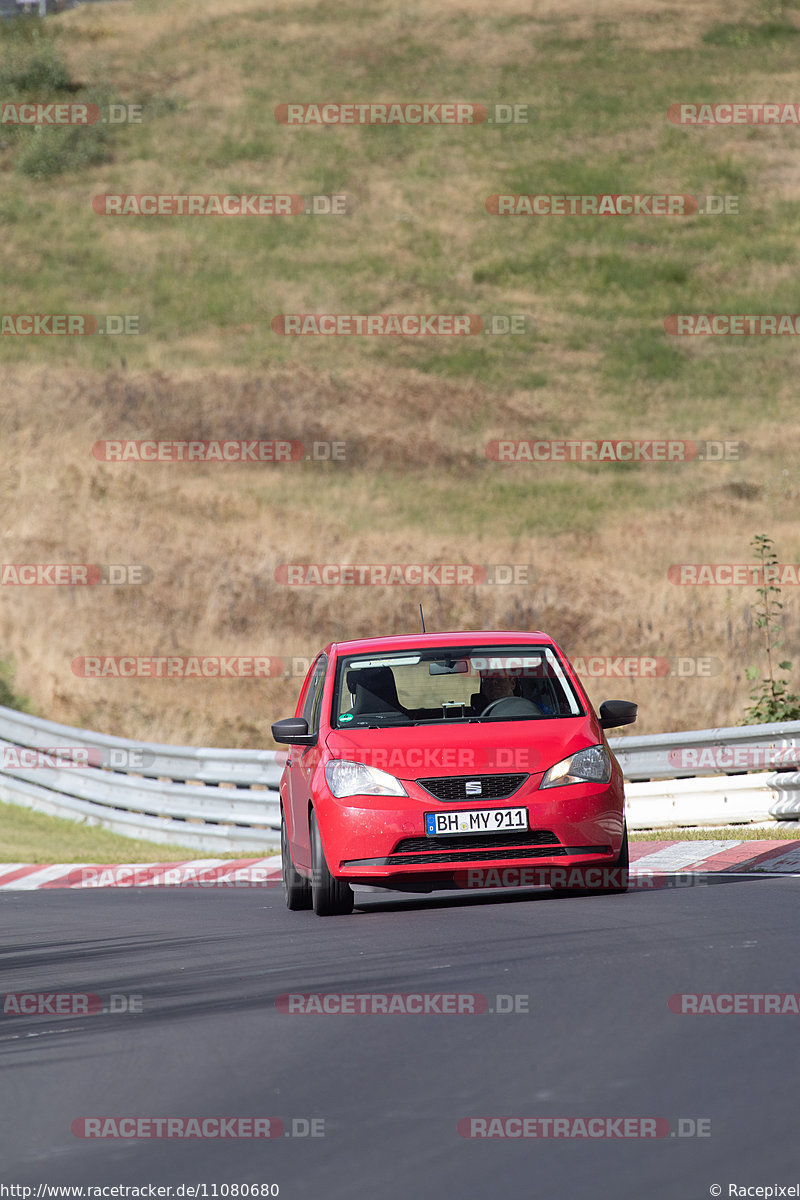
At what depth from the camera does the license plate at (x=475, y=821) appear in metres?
10.4

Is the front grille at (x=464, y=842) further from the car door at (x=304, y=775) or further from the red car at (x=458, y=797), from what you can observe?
the car door at (x=304, y=775)

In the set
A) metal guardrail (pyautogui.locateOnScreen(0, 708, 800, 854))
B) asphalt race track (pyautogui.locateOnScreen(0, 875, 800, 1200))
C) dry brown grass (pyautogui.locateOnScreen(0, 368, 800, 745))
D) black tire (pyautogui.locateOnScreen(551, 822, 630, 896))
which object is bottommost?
dry brown grass (pyautogui.locateOnScreen(0, 368, 800, 745))

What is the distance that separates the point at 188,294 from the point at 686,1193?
50.1 meters

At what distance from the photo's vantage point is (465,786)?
1044 cm

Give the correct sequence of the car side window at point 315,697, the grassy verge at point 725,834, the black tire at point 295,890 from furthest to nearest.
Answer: the grassy verge at point 725,834
the car side window at point 315,697
the black tire at point 295,890

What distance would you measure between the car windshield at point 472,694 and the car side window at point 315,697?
0.26 m

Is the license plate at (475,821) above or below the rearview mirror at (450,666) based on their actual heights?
below

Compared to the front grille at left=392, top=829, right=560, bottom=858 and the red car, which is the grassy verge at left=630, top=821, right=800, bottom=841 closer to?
the red car

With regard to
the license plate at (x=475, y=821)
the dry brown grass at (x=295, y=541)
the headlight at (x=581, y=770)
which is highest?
the headlight at (x=581, y=770)

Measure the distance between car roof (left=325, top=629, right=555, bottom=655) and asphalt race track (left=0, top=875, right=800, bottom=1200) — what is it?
1902 mm

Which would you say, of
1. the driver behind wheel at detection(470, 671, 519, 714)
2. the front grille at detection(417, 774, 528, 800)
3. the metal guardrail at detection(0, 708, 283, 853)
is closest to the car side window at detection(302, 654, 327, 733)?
the driver behind wheel at detection(470, 671, 519, 714)

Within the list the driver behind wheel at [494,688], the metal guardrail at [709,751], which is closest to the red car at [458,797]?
the driver behind wheel at [494,688]

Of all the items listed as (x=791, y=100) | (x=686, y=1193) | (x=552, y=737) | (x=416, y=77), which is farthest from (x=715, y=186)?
(x=686, y=1193)

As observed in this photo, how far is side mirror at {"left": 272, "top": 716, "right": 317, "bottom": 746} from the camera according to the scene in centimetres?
1134
